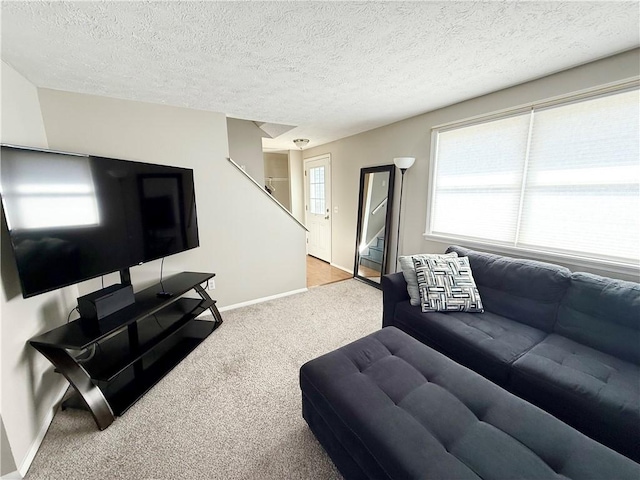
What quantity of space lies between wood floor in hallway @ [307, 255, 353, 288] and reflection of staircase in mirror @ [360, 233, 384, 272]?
1.48 feet

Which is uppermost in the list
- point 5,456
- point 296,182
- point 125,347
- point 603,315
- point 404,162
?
point 404,162

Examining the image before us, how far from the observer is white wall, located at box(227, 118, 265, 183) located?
3.61 meters

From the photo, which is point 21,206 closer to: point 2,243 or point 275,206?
point 2,243

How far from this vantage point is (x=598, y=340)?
1.55 metres

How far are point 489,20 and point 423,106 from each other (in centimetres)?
142

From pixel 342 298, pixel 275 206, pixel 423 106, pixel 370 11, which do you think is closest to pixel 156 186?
pixel 275 206

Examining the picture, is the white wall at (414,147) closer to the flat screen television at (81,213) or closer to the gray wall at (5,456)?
the flat screen television at (81,213)

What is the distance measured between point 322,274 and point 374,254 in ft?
3.53

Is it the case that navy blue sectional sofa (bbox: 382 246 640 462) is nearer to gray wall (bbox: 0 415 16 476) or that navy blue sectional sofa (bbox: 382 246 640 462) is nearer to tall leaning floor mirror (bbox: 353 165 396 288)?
tall leaning floor mirror (bbox: 353 165 396 288)

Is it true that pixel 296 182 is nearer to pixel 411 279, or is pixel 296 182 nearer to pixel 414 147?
pixel 414 147

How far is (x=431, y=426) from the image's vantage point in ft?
3.36

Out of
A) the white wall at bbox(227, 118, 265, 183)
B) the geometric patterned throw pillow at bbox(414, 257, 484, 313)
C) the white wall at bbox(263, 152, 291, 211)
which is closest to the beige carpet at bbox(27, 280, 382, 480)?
the geometric patterned throw pillow at bbox(414, 257, 484, 313)

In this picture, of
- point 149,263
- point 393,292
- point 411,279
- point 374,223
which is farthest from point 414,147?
point 149,263

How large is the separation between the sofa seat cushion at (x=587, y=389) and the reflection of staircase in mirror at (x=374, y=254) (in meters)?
2.24
